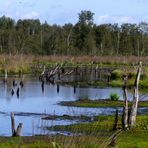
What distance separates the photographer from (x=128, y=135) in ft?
86.7

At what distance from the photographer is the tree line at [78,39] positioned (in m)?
128

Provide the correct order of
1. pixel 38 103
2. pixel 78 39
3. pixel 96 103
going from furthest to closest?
1. pixel 78 39
2. pixel 38 103
3. pixel 96 103

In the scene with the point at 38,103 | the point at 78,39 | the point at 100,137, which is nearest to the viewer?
the point at 100,137

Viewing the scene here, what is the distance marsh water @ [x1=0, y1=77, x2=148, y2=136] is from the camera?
1289 inches

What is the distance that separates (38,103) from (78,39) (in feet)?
326

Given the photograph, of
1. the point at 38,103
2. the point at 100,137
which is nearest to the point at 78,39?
the point at 38,103

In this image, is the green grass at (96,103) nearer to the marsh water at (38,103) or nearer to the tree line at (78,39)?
the marsh water at (38,103)

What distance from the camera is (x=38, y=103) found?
45.3 meters

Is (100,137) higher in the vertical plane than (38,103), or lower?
higher

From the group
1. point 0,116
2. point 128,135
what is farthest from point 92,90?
point 128,135

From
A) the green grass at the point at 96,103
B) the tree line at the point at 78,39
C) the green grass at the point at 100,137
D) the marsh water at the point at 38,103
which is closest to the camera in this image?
the green grass at the point at 100,137

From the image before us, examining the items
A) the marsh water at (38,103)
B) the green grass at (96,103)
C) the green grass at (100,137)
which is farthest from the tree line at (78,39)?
the green grass at (100,137)

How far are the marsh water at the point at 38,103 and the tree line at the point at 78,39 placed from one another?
182 feet

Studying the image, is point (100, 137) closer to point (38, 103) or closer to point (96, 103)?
point (96, 103)
